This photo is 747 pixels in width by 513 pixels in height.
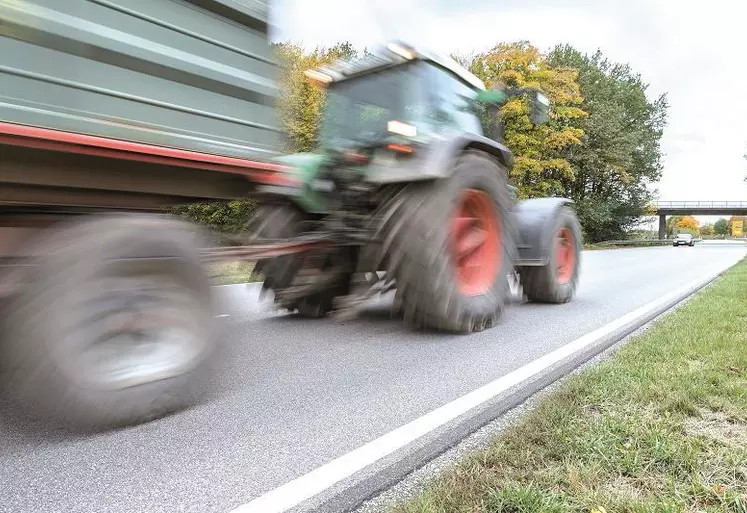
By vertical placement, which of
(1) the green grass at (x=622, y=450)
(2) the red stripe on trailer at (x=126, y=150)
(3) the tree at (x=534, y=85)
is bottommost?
(1) the green grass at (x=622, y=450)

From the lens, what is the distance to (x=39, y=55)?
2268 mm

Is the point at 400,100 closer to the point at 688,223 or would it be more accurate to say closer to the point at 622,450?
the point at 622,450

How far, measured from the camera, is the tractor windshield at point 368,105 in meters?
5.00

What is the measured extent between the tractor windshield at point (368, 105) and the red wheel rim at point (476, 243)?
39.1 inches

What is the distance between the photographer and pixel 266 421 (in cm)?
288

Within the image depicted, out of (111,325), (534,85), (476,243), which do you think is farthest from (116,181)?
(534,85)

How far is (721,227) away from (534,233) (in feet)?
559

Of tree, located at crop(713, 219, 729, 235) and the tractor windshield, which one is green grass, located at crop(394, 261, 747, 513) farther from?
tree, located at crop(713, 219, 729, 235)

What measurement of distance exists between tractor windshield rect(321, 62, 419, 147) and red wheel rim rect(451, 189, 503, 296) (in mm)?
993

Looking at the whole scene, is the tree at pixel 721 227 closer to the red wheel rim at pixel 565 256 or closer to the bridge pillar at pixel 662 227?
the bridge pillar at pixel 662 227

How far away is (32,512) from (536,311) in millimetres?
5422

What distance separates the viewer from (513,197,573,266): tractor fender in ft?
20.7

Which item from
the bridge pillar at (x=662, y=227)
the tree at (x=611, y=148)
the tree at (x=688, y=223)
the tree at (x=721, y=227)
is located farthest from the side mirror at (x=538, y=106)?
the tree at (x=721, y=227)

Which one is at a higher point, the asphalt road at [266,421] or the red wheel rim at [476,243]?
the red wheel rim at [476,243]
